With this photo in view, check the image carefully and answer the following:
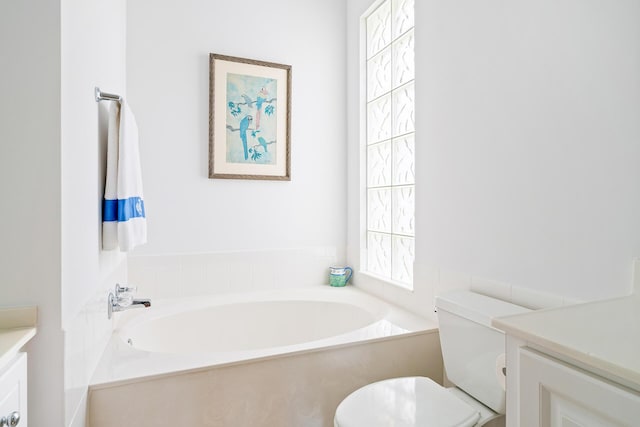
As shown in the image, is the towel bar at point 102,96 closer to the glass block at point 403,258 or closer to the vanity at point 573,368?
the vanity at point 573,368

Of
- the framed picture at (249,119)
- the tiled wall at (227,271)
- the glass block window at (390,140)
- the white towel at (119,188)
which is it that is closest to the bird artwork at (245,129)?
the framed picture at (249,119)

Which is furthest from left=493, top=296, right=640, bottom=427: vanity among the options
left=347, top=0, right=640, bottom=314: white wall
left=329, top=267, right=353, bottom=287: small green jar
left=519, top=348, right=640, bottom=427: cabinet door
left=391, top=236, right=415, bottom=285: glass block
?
left=329, top=267, right=353, bottom=287: small green jar

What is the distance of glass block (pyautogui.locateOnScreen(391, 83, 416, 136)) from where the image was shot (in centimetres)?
210

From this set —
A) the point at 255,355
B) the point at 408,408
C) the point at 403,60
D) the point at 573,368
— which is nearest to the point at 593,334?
the point at 573,368

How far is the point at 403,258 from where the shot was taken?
2188 millimetres

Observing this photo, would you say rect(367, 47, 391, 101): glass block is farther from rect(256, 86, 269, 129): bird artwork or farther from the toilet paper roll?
the toilet paper roll

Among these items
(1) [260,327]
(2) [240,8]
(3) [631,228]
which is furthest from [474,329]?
(2) [240,8]

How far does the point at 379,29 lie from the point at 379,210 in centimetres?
124

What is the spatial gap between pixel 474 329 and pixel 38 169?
1467 mm

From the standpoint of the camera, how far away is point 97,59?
1352 mm

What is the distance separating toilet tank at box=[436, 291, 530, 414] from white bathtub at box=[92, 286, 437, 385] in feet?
1.06

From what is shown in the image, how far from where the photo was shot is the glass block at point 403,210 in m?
2.10

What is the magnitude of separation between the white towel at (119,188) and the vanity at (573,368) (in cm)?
136

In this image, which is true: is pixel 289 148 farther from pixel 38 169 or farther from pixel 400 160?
pixel 38 169
